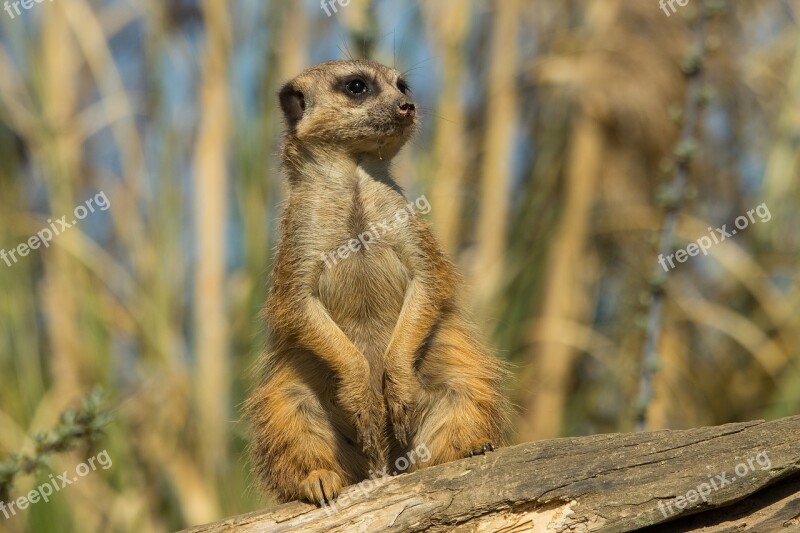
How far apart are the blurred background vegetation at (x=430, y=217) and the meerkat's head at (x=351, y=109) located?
1.83 feet

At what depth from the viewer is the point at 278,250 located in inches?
157

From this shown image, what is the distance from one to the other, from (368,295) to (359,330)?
6.0 inches

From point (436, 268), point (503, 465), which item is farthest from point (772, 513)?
point (436, 268)

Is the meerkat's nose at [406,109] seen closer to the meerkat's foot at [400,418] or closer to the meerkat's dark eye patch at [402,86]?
the meerkat's dark eye patch at [402,86]

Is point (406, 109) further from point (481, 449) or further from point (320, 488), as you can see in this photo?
point (320, 488)

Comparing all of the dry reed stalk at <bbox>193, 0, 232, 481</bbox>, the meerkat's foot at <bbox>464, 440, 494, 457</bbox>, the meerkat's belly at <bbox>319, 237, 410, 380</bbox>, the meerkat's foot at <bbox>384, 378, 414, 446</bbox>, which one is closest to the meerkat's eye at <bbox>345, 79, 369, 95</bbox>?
the meerkat's belly at <bbox>319, 237, 410, 380</bbox>

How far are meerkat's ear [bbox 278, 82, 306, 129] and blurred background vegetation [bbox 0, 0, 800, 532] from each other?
62 cm

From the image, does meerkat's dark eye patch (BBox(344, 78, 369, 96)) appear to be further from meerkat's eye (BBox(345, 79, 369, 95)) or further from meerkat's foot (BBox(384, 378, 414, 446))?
meerkat's foot (BBox(384, 378, 414, 446))

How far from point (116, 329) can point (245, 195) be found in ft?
4.19

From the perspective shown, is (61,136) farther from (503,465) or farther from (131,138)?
(503,465)

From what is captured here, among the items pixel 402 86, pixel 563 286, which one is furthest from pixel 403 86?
pixel 563 286

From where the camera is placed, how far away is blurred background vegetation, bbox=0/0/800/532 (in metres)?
5.95

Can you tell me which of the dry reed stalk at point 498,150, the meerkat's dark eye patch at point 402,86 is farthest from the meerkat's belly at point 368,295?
the dry reed stalk at point 498,150

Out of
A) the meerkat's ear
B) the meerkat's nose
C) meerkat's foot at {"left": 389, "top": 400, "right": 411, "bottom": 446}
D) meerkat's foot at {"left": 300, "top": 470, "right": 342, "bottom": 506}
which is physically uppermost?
the meerkat's ear
